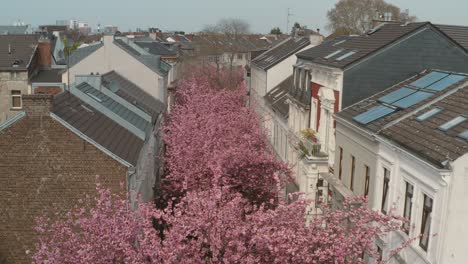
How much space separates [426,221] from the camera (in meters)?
13.2

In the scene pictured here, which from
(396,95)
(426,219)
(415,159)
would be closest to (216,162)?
(396,95)

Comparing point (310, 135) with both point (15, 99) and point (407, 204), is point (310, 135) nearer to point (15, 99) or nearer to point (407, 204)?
point (407, 204)

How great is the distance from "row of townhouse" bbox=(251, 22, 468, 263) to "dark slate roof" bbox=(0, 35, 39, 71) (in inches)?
959

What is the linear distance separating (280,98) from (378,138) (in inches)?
842

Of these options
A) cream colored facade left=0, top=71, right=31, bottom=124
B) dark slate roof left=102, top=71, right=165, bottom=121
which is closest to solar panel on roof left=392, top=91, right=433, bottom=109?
dark slate roof left=102, top=71, right=165, bottom=121

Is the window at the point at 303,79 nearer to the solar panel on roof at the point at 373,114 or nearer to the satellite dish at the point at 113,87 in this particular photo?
the solar panel on roof at the point at 373,114

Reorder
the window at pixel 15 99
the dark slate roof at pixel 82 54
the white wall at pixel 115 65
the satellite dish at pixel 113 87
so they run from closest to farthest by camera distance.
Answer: the satellite dish at pixel 113 87 → the white wall at pixel 115 65 → the dark slate roof at pixel 82 54 → the window at pixel 15 99

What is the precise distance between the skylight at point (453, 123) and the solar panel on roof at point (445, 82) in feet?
10.4

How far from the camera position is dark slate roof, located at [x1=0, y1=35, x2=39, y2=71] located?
4241 centimetres

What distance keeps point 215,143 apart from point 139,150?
5.83 metres

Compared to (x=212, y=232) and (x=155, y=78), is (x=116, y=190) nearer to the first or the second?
(x=212, y=232)

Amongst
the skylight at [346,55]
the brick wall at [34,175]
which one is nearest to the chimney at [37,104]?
the brick wall at [34,175]

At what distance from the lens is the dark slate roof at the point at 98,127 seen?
1727 centimetres

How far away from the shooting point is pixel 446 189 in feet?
39.1
